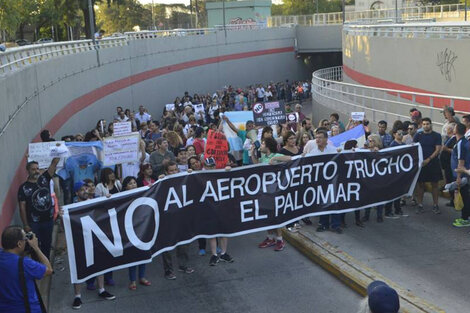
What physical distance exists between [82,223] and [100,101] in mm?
16358

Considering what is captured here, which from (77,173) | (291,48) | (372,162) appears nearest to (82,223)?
(77,173)

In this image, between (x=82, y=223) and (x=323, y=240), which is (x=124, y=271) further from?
(x=323, y=240)

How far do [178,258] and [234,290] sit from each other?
3.93 ft

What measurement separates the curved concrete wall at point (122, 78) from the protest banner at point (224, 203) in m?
1.49

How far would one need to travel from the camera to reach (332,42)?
188 feet

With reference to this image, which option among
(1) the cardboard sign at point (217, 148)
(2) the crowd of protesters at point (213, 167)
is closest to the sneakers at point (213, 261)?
(2) the crowd of protesters at point (213, 167)

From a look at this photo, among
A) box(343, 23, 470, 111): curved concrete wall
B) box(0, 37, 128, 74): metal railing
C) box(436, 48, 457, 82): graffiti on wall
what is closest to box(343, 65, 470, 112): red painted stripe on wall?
box(343, 23, 470, 111): curved concrete wall

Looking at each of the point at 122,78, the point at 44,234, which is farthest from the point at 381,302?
the point at 122,78

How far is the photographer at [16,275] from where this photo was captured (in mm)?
5988

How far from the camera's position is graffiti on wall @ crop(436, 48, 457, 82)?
22.5 meters

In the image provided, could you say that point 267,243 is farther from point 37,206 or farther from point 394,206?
point 37,206

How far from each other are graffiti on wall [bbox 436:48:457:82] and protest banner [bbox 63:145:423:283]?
12.6 meters

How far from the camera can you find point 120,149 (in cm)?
1190

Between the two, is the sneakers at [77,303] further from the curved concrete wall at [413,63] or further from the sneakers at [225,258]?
the curved concrete wall at [413,63]
